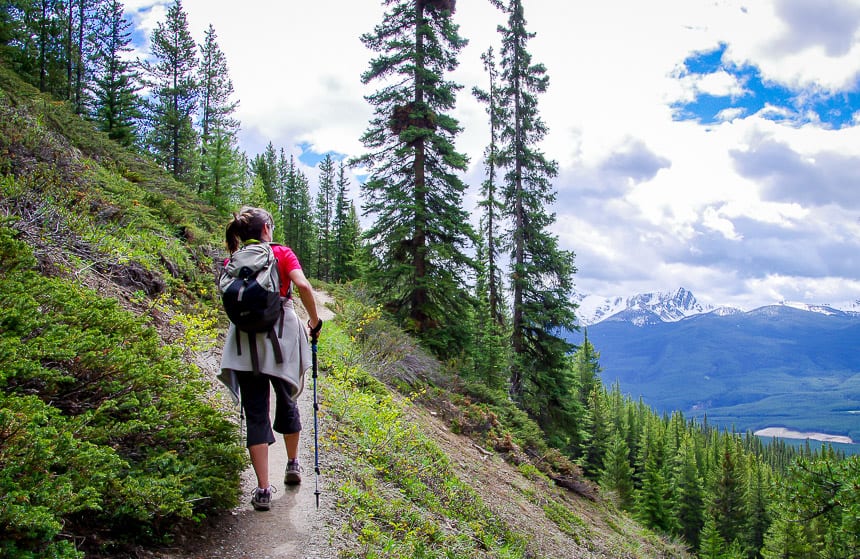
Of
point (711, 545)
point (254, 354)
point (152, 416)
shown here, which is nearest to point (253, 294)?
point (254, 354)

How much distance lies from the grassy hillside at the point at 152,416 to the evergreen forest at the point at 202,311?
21 mm

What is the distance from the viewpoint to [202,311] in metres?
7.81

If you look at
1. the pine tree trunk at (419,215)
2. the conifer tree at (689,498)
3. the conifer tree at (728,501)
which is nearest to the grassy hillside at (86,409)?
the pine tree trunk at (419,215)

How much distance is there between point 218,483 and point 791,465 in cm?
1145

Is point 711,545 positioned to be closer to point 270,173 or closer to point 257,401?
point 257,401

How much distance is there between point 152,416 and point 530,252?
18015 millimetres

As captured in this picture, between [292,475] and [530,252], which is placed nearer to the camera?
[292,475]

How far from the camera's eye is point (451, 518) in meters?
5.52

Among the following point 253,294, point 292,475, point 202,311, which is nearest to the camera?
point 253,294

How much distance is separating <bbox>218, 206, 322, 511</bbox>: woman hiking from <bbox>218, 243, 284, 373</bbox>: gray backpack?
1cm

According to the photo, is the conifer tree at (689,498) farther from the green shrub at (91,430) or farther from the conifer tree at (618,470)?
the green shrub at (91,430)

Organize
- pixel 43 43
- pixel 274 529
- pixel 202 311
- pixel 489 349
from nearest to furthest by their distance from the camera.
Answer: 1. pixel 274 529
2. pixel 202 311
3. pixel 489 349
4. pixel 43 43

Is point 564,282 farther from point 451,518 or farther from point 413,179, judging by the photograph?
point 451,518

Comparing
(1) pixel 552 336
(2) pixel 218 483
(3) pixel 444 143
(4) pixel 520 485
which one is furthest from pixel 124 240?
(1) pixel 552 336
